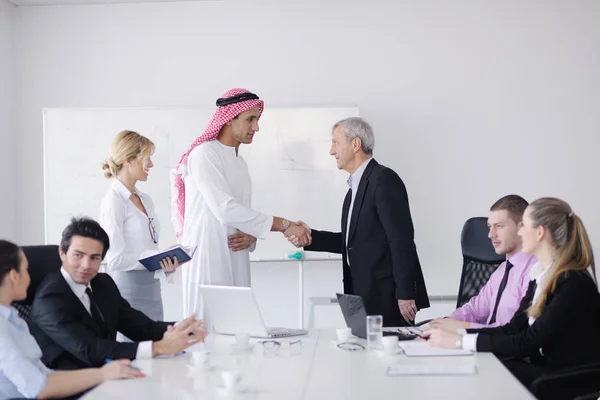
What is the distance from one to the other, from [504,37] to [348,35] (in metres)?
1.20

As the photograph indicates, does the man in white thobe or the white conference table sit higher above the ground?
the man in white thobe

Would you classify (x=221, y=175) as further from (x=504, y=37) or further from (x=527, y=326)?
(x=504, y=37)

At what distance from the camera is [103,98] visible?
5777 mm

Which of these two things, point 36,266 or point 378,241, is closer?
point 36,266

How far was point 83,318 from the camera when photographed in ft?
9.23

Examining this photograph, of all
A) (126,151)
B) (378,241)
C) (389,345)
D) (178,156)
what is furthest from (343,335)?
(178,156)

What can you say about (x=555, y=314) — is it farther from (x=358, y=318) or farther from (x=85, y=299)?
(x=85, y=299)

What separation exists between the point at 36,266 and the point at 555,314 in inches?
80.2

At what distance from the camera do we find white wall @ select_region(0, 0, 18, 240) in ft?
18.5

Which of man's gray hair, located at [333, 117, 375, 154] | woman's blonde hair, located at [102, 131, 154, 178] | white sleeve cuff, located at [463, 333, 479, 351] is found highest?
man's gray hair, located at [333, 117, 375, 154]

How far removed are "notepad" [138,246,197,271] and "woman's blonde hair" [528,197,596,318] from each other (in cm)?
164

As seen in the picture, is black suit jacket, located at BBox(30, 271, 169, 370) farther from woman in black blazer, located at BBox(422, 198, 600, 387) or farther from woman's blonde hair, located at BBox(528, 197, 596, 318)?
woman's blonde hair, located at BBox(528, 197, 596, 318)

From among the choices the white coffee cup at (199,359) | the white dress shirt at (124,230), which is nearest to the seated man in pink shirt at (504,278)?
the white coffee cup at (199,359)

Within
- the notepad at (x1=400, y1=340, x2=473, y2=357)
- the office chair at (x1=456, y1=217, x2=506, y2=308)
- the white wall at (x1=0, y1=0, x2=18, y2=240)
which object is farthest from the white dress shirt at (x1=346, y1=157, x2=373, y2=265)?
the white wall at (x1=0, y1=0, x2=18, y2=240)
